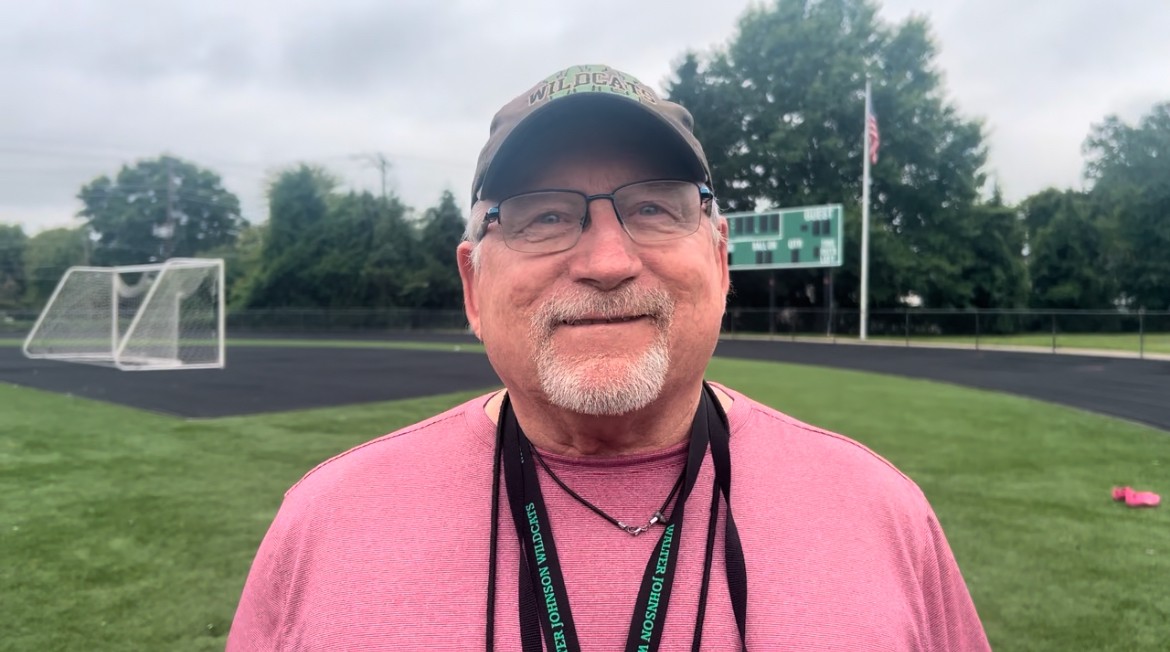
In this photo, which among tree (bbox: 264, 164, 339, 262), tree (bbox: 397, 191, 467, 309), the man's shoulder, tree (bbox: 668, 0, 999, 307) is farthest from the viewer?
tree (bbox: 264, 164, 339, 262)

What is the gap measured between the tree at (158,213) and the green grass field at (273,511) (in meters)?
54.9

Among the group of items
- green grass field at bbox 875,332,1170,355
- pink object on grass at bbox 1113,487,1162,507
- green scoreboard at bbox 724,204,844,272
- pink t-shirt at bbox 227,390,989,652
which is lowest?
pink object on grass at bbox 1113,487,1162,507

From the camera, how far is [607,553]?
Answer: 1.38 meters

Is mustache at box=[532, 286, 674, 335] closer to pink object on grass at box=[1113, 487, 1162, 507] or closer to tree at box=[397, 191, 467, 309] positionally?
pink object on grass at box=[1113, 487, 1162, 507]

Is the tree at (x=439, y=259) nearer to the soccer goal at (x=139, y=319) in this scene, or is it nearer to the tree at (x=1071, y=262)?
the soccer goal at (x=139, y=319)

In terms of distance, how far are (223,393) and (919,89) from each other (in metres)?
42.2

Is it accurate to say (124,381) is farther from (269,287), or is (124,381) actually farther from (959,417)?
(269,287)

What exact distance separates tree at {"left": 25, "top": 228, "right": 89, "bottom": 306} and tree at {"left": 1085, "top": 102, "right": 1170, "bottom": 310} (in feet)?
244

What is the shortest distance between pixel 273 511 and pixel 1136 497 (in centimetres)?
706

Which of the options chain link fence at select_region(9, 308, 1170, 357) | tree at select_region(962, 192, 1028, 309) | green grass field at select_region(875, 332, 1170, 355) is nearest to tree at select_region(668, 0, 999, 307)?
tree at select_region(962, 192, 1028, 309)

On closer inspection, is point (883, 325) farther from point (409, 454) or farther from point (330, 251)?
point (330, 251)

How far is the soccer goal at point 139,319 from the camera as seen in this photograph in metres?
20.9

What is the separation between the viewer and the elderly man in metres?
1.33

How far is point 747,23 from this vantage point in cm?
4659
